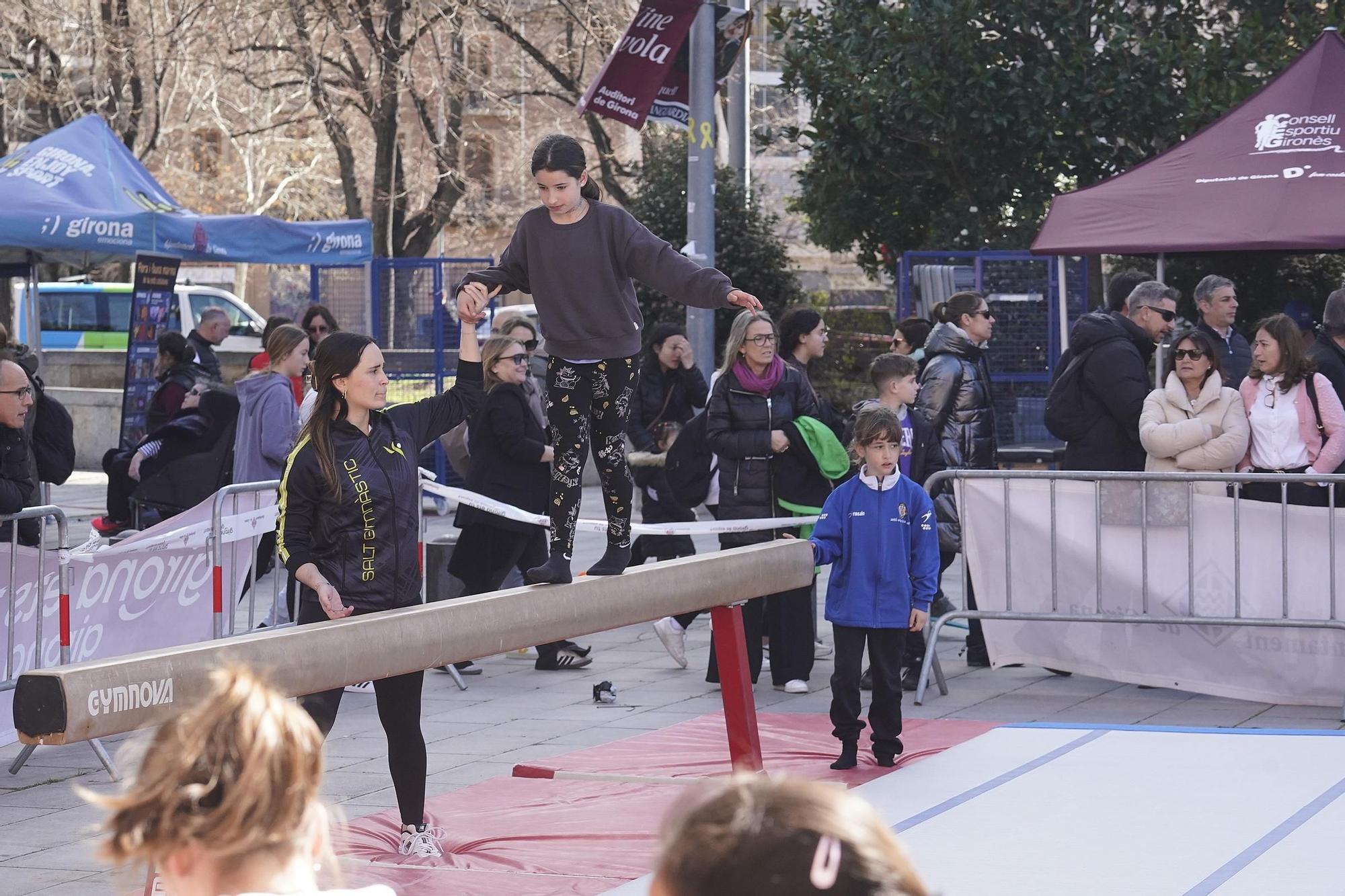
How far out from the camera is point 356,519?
5648 mm

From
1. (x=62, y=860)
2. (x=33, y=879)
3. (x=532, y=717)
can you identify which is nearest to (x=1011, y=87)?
(x=532, y=717)

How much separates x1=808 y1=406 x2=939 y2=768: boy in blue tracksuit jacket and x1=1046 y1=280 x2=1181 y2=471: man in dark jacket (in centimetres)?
223

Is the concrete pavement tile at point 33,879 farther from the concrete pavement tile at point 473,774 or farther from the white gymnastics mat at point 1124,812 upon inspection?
the white gymnastics mat at point 1124,812

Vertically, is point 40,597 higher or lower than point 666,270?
lower

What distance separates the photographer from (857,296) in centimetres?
3756

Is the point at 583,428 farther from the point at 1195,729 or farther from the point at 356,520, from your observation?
the point at 1195,729

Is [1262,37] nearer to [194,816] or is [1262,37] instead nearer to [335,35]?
[335,35]

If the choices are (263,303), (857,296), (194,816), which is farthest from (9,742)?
(263,303)

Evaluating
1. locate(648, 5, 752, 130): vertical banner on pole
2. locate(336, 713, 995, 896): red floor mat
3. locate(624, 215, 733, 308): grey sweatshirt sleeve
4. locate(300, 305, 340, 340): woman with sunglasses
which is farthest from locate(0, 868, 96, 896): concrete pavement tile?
locate(648, 5, 752, 130): vertical banner on pole

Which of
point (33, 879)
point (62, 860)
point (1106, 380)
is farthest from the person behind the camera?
point (1106, 380)

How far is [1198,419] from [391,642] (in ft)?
16.7

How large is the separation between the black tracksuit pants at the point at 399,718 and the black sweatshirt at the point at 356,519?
0.12m

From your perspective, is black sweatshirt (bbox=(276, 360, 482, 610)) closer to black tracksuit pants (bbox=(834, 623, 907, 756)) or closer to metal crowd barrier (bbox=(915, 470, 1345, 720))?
black tracksuit pants (bbox=(834, 623, 907, 756))

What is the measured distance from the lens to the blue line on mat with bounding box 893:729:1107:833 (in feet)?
20.8
